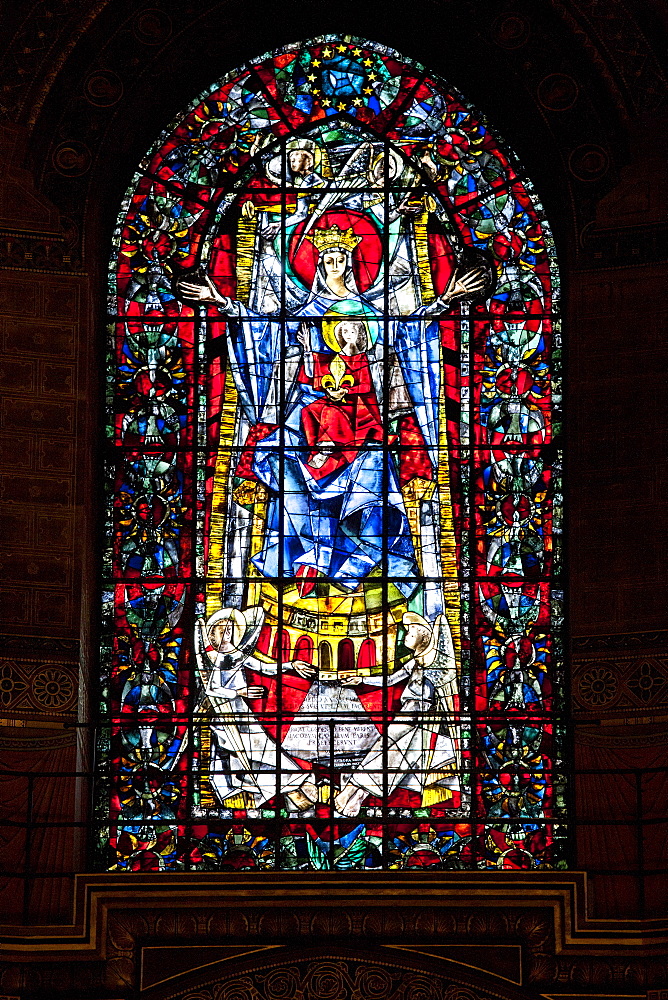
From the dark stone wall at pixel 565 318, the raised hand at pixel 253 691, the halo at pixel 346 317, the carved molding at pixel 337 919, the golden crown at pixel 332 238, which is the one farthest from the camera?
the golden crown at pixel 332 238

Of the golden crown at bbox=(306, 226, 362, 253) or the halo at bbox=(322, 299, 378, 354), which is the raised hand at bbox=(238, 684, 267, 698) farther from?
the golden crown at bbox=(306, 226, 362, 253)

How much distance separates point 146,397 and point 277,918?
3715mm

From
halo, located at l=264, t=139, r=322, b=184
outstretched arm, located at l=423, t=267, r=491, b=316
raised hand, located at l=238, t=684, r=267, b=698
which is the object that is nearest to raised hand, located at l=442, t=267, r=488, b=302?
outstretched arm, located at l=423, t=267, r=491, b=316

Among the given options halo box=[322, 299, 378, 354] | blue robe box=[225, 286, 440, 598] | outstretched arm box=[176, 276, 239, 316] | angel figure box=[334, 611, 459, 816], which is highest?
outstretched arm box=[176, 276, 239, 316]

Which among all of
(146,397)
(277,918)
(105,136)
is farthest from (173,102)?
(277,918)

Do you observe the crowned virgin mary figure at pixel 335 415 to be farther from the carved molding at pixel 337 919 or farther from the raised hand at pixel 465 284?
the carved molding at pixel 337 919

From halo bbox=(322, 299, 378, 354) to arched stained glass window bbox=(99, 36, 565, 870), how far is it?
0.02 m

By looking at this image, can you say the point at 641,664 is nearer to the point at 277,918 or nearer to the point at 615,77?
the point at 277,918

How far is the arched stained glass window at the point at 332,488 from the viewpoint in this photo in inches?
536

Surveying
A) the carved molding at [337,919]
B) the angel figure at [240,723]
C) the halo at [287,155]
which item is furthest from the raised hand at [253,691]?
the halo at [287,155]

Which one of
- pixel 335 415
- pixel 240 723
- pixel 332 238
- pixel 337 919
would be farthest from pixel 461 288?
pixel 337 919

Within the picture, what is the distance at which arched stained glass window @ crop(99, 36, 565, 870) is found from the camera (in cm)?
1362

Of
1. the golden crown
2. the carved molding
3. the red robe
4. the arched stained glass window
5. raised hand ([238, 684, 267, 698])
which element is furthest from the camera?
the golden crown

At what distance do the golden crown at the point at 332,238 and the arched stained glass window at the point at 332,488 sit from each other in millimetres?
21
